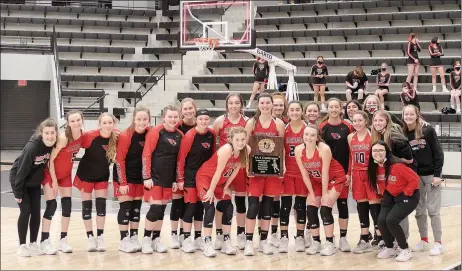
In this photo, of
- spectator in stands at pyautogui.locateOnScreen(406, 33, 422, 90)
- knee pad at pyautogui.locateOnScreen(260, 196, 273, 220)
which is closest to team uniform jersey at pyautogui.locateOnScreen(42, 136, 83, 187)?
knee pad at pyautogui.locateOnScreen(260, 196, 273, 220)

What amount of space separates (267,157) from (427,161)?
4.80 ft

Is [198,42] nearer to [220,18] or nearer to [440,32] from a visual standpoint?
[220,18]

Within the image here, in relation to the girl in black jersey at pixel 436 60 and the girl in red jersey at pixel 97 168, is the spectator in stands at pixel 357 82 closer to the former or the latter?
the girl in black jersey at pixel 436 60

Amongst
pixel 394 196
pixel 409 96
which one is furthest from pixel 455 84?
pixel 394 196

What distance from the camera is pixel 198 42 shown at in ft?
46.8

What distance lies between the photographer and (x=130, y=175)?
21.4ft

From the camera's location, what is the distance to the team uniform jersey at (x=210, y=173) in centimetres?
637

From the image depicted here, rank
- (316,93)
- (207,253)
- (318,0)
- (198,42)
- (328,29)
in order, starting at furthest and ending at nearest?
(318,0)
(328,29)
(316,93)
(198,42)
(207,253)

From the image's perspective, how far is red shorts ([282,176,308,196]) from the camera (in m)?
6.56

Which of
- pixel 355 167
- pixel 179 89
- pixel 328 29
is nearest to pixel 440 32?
pixel 328 29

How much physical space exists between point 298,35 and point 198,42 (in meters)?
5.37

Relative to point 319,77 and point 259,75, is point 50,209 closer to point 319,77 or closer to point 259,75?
point 259,75

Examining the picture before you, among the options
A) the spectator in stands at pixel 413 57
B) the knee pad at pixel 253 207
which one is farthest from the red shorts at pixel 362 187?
the spectator in stands at pixel 413 57

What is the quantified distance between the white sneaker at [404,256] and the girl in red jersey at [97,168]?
2613mm
